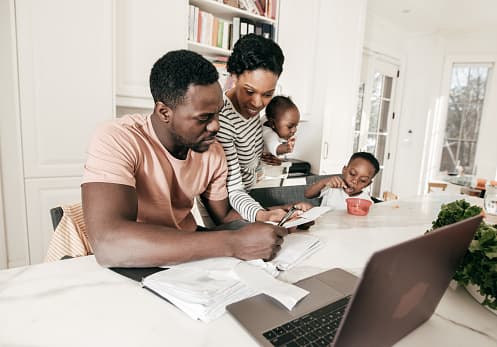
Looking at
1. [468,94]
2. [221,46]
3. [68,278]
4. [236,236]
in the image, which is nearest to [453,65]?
[468,94]

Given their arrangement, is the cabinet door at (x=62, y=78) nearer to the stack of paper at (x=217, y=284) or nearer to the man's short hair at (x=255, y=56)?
the man's short hair at (x=255, y=56)

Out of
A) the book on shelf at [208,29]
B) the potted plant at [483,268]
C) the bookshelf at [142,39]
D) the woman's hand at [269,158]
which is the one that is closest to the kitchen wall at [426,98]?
the book on shelf at [208,29]

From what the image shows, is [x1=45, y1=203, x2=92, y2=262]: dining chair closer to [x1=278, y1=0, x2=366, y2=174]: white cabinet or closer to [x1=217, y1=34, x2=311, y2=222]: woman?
[x1=217, y1=34, x2=311, y2=222]: woman

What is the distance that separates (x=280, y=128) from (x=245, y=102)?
413 mm

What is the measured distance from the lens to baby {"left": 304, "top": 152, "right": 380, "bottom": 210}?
68.3 inches

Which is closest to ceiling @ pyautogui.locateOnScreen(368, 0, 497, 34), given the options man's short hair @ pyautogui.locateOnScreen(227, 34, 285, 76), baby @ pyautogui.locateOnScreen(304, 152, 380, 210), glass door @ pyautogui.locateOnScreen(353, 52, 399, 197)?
glass door @ pyautogui.locateOnScreen(353, 52, 399, 197)

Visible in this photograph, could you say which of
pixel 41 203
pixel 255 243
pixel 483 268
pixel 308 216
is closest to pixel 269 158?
pixel 308 216

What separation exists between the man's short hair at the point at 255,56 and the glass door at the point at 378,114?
3.22 metres

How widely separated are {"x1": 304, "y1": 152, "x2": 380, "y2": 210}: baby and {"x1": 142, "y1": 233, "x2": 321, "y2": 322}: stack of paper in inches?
36.9

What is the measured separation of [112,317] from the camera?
577 millimetres

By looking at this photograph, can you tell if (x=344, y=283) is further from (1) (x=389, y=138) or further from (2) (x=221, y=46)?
(1) (x=389, y=138)

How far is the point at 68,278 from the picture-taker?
28.0 inches

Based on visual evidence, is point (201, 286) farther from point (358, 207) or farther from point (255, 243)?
point (358, 207)

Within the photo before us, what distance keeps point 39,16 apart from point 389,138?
14.9 feet
